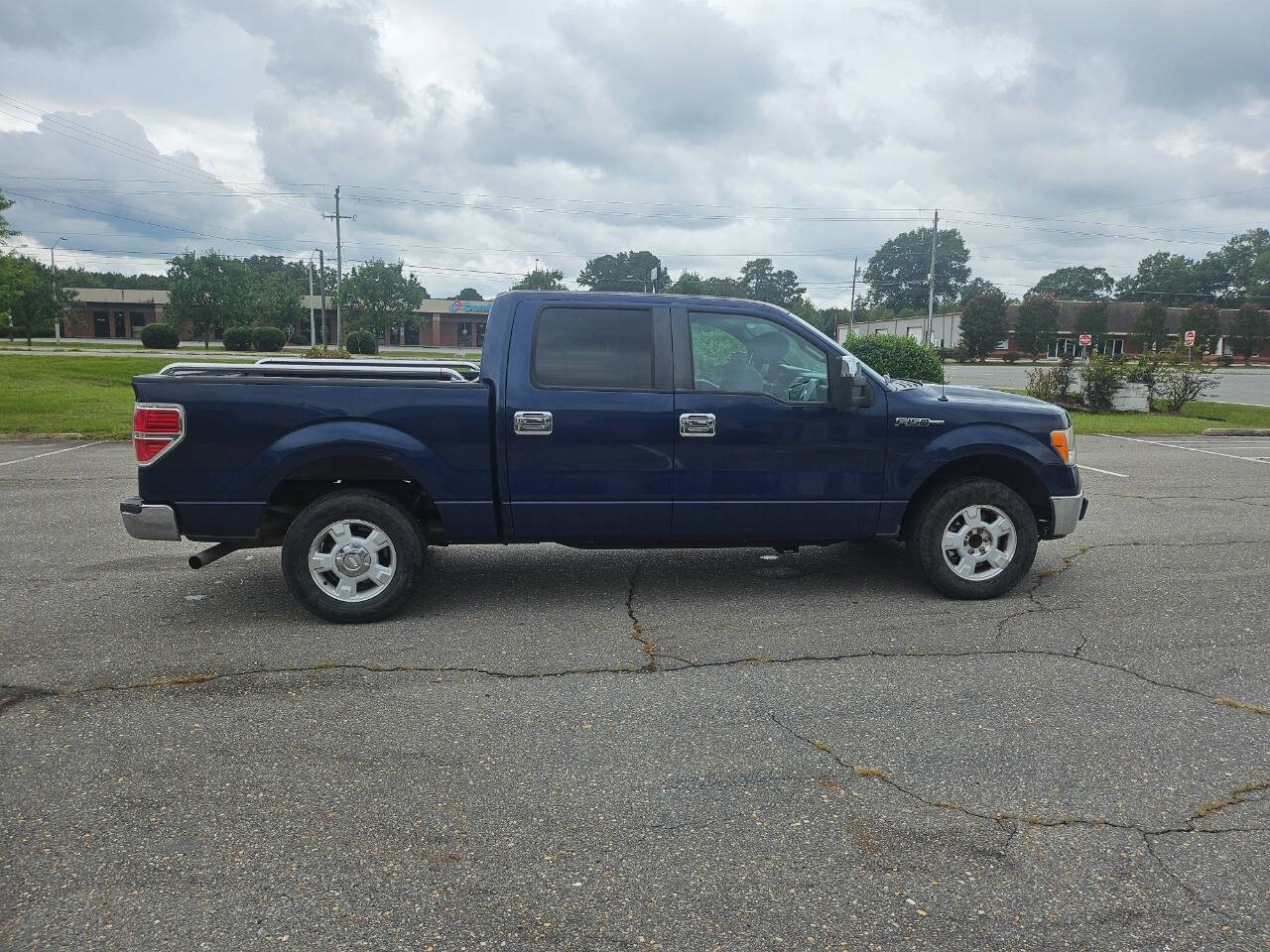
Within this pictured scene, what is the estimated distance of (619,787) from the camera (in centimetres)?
344

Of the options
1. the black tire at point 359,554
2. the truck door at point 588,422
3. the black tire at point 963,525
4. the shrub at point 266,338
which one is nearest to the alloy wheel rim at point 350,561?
the black tire at point 359,554

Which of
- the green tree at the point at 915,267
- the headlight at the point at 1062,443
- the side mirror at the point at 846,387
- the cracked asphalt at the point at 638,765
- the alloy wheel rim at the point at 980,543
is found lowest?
the cracked asphalt at the point at 638,765

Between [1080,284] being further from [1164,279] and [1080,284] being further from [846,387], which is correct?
[846,387]

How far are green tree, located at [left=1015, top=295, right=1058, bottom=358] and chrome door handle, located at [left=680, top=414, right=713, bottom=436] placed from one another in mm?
72812

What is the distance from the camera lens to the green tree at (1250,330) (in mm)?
72250

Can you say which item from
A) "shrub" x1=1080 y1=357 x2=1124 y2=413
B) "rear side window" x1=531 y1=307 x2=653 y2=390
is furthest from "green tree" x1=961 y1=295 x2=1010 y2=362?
"rear side window" x1=531 y1=307 x2=653 y2=390

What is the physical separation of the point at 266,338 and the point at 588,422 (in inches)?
2332

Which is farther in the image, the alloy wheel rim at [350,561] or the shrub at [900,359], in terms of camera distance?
the shrub at [900,359]

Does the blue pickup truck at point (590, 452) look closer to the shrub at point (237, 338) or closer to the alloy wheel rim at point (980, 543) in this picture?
the alloy wheel rim at point (980, 543)

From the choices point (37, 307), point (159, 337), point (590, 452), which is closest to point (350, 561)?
point (590, 452)

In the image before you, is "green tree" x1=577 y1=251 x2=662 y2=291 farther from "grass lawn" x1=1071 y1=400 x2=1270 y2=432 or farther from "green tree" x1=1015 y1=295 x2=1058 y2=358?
"grass lawn" x1=1071 y1=400 x2=1270 y2=432

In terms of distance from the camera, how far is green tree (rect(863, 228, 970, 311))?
520ft

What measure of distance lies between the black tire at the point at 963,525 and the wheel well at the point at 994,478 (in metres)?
0.05

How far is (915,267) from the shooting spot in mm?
162125
